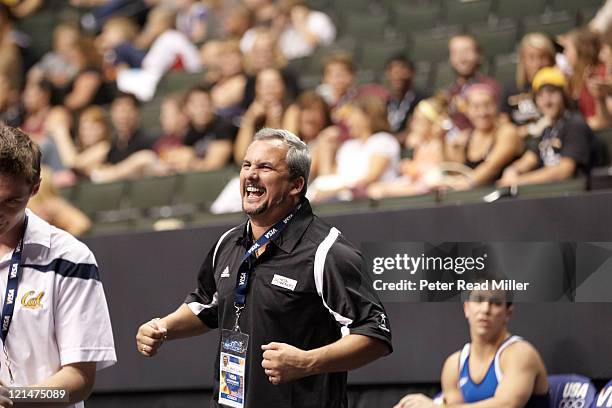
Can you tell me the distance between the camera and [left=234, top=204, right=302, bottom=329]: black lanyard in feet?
11.2

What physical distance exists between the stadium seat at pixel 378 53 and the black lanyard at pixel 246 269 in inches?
223

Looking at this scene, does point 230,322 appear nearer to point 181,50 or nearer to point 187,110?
point 187,110

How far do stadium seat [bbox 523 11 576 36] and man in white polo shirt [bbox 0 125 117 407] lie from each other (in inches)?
226

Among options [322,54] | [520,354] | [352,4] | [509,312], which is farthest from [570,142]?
[352,4]

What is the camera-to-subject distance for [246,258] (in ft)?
11.3

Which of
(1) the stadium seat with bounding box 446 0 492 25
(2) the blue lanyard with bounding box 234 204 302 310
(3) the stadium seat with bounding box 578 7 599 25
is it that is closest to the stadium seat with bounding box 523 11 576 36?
→ (3) the stadium seat with bounding box 578 7 599 25

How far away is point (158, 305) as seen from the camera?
5633 millimetres

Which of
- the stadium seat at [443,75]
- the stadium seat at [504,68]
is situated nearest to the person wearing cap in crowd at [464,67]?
the stadium seat at [504,68]

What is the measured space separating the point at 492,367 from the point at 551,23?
4.12 metres

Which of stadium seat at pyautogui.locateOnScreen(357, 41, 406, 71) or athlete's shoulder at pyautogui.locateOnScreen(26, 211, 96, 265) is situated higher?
stadium seat at pyautogui.locateOnScreen(357, 41, 406, 71)

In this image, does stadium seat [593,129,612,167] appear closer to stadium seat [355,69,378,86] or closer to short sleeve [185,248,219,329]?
stadium seat [355,69,378,86]

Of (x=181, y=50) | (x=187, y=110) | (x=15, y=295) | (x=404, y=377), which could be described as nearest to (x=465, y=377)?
(x=404, y=377)

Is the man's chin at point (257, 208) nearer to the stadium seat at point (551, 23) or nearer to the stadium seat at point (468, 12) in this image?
the stadium seat at point (551, 23)

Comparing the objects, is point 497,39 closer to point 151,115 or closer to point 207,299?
point 151,115
